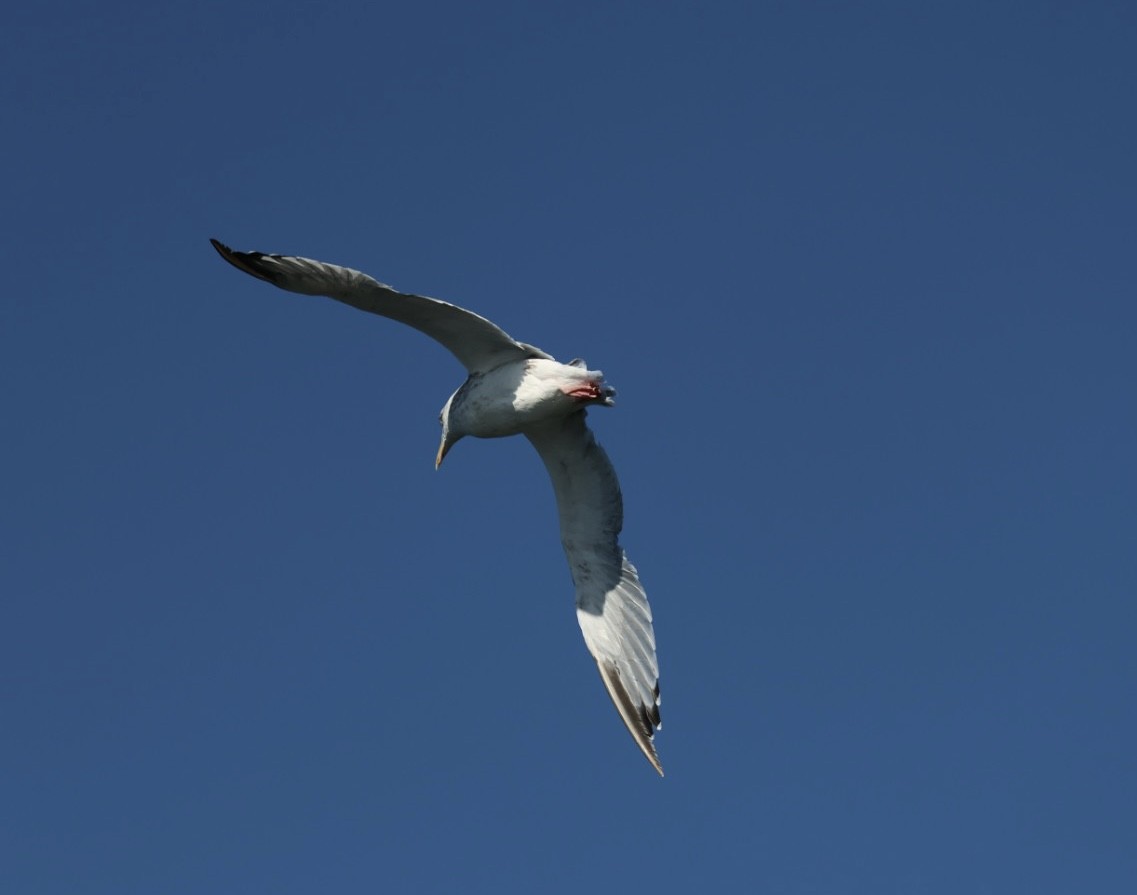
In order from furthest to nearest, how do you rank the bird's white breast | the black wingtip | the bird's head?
the bird's head
the bird's white breast
the black wingtip

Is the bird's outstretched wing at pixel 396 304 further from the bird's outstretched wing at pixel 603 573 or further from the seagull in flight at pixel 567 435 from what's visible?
the bird's outstretched wing at pixel 603 573

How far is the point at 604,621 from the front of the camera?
18219 millimetres

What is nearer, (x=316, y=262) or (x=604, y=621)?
(x=316, y=262)

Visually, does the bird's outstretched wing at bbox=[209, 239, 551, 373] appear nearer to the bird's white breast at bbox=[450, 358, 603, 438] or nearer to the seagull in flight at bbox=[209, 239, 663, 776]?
the seagull in flight at bbox=[209, 239, 663, 776]

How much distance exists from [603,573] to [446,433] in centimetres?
252

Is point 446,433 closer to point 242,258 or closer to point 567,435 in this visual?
point 567,435

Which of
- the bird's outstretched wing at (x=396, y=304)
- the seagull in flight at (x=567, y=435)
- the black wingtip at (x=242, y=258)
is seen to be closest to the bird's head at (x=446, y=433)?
the seagull in flight at (x=567, y=435)

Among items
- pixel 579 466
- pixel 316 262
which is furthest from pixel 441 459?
pixel 316 262

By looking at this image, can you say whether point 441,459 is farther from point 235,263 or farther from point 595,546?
point 235,263

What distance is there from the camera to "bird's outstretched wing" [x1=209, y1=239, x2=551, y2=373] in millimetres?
14742

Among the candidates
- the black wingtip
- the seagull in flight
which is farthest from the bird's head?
the black wingtip

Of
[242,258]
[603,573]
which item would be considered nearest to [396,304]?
[242,258]

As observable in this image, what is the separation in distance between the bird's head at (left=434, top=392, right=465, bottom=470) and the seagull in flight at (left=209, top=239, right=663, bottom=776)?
0.01 metres

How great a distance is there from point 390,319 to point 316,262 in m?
1.58
